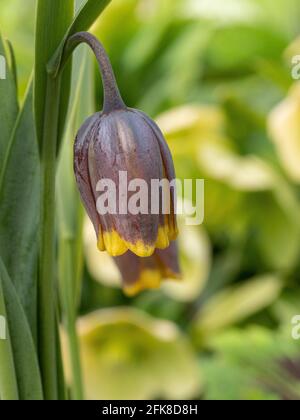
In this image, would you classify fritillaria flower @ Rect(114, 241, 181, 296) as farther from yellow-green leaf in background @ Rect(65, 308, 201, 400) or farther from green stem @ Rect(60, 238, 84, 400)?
yellow-green leaf in background @ Rect(65, 308, 201, 400)

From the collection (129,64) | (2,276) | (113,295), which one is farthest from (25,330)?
(129,64)

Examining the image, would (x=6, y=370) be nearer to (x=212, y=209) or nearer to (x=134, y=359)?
(x=134, y=359)

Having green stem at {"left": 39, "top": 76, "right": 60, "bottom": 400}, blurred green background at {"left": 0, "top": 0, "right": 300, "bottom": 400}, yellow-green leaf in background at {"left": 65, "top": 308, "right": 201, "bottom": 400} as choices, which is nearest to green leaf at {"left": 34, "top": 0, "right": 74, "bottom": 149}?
green stem at {"left": 39, "top": 76, "right": 60, "bottom": 400}

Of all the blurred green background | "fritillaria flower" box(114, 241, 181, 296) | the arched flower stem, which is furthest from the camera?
the blurred green background

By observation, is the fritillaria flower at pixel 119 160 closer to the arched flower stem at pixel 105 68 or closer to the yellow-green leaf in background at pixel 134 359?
the arched flower stem at pixel 105 68

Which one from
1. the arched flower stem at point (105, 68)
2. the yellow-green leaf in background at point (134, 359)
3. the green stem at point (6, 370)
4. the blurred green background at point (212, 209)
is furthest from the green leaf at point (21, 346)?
the yellow-green leaf in background at point (134, 359)

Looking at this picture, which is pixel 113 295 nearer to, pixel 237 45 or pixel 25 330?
pixel 237 45

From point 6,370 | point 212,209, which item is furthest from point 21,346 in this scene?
point 212,209
